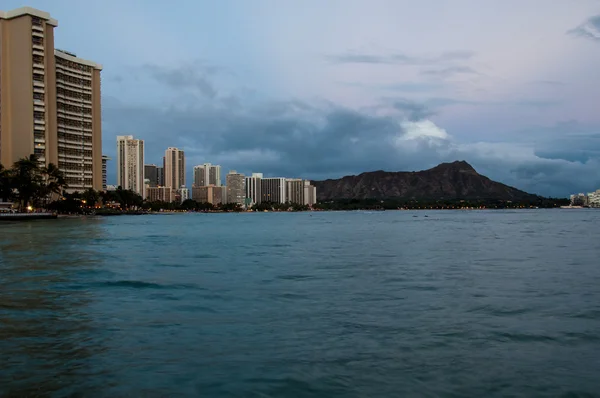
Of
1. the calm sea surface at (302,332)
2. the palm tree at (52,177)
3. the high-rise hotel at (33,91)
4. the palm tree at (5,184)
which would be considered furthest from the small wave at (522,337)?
the high-rise hotel at (33,91)

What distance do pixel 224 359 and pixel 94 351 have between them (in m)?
2.54

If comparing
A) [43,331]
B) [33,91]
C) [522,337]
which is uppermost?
[33,91]

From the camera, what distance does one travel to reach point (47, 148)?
127188mm

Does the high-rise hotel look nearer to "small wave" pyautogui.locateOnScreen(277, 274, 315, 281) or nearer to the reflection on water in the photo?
the reflection on water

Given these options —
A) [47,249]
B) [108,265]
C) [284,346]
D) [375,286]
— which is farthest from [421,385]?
[47,249]

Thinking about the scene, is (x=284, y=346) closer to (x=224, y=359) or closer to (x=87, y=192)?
(x=224, y=359)

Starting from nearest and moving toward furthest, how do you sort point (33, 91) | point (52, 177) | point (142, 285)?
1. point (142, 285)
2. point (52, 177)
3. point (33, 91)

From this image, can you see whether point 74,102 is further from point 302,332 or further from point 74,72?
point 302,332

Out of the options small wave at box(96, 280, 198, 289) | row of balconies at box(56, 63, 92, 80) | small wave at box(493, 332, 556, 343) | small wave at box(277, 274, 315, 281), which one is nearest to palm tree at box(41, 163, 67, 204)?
row of balconies at box(56, 63, 92, 80)

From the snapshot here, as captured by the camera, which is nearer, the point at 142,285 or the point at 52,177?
the point at 142,285

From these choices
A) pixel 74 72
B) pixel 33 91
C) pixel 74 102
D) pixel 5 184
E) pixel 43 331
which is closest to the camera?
pixel 43 331

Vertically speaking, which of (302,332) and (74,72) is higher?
(74,72)

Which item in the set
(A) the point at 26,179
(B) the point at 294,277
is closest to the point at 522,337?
(B) the point at 294,277

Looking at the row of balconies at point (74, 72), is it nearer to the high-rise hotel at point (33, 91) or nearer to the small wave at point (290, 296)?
the high-rise hotel at point (33, 91)
